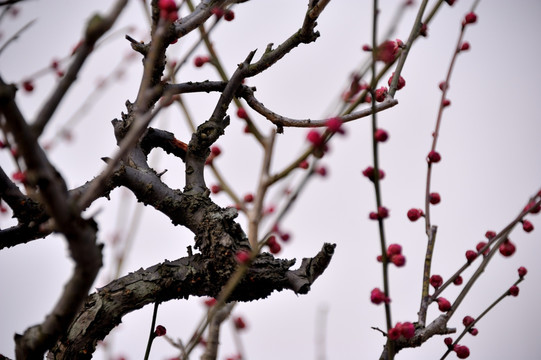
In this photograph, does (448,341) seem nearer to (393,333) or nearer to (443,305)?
(443,305)

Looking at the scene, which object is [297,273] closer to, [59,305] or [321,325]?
[321,325]

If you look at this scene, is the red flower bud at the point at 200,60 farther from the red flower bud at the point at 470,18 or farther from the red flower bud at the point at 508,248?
the red flower bud at the point at 508,248

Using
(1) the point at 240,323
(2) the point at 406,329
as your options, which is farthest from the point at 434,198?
(1) the point at 240,323

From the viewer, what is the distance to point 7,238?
1.28m

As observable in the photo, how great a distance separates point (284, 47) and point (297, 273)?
0.75 metres

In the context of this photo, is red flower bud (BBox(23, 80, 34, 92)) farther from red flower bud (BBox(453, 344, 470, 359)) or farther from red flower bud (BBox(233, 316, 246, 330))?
red flower bud (BBox(453, 344, 470, 359))

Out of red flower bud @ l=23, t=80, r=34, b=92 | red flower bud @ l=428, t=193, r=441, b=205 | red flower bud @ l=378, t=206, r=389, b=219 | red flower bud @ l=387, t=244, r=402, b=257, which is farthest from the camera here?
red flower bud @ l=23, t=80, r=34, b=92

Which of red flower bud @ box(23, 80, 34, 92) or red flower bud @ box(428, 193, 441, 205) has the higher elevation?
red flower bud @ box(23, 80, 34, 92)

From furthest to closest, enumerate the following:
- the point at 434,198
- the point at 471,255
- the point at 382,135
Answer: the point at 434,198 → the point at 471,255 → the point at 382,135

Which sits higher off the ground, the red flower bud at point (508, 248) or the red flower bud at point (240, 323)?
the red flower bud at point (240, 323)

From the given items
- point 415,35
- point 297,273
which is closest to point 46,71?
point 297,273

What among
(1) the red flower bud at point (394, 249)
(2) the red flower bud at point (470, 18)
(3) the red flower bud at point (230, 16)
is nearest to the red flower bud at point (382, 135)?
(1) the red flower bud at point (394, 249)

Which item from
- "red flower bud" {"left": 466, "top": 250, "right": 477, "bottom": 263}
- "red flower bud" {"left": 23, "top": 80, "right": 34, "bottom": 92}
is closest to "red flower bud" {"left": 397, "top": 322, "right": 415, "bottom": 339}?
"red flower bud" {"left": 466, "top": 250, "right": 477, "bottom": 263}

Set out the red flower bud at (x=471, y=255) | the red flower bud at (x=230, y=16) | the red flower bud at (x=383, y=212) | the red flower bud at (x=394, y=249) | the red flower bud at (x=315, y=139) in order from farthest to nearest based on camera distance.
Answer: the red flower bud at (x=230, y=16), the red flower bud at (x=471, y=255), the red flower bud at (x=394, y=249), the red flower bud at (x=383, y=212), the red flower bud at (x=315, y=139)
